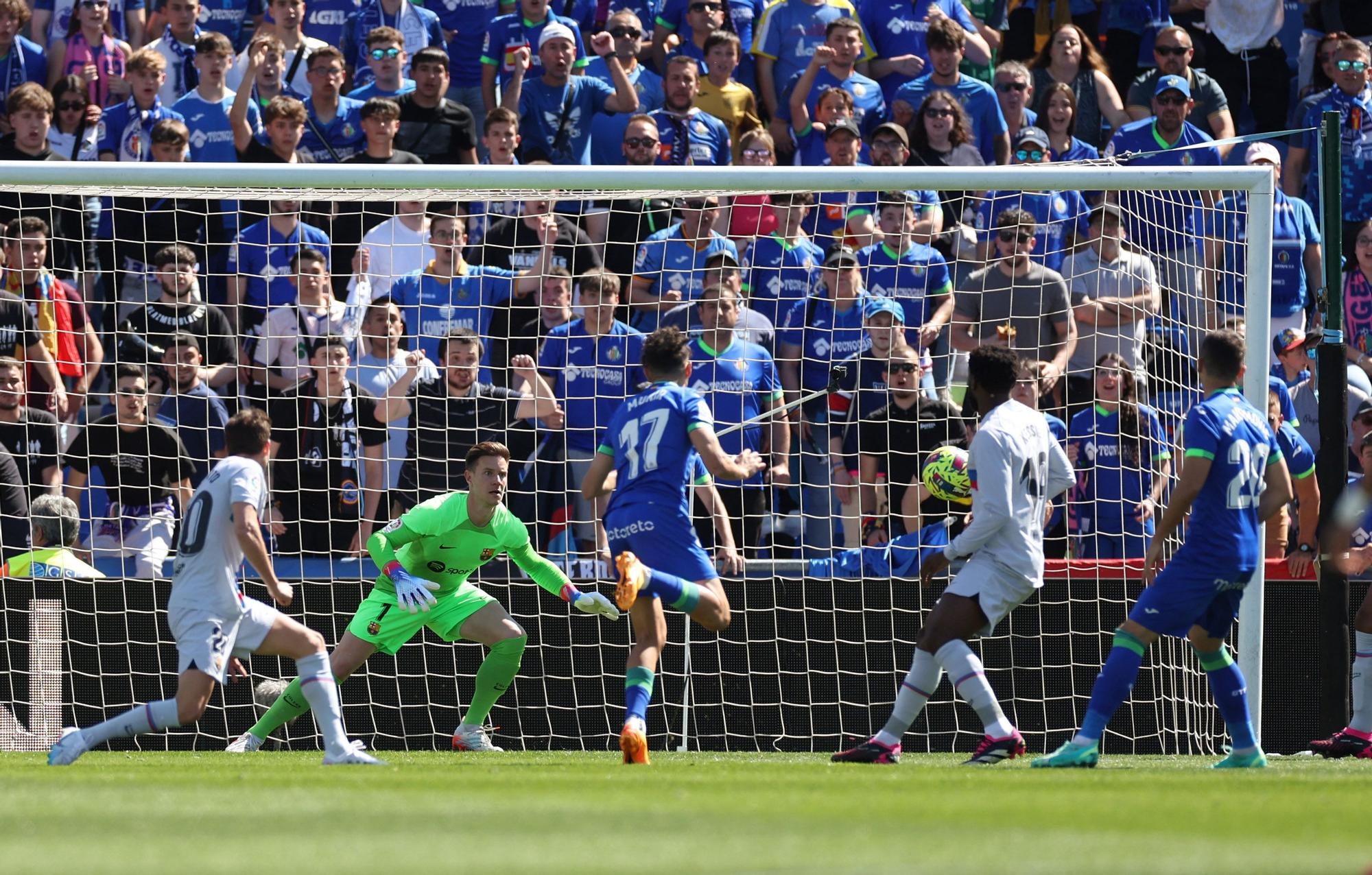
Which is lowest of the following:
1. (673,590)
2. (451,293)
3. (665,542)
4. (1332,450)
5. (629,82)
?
(673,590)

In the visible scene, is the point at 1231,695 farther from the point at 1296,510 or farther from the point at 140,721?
the point at 140,721

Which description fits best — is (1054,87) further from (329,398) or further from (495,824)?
(495,824)

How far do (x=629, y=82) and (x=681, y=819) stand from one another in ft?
34.7

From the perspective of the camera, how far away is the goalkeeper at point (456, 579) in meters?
11.0

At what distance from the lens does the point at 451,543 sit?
11164 mm

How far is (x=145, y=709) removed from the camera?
350 inches

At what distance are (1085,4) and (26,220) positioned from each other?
10.3 m

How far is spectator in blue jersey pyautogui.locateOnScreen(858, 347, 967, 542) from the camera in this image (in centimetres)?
1288

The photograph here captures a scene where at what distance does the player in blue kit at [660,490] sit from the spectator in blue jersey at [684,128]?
585cm

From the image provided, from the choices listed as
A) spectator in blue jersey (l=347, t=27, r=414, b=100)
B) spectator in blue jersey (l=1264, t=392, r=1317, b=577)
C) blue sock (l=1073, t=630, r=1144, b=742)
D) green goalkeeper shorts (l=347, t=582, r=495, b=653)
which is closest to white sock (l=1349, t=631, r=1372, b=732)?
spectator in blue jersey (l=1264, t=392, r=1317, b=577)

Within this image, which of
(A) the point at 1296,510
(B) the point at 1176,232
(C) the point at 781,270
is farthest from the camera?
(C) the point at 781,270

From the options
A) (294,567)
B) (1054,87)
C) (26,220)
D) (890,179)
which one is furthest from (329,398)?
(1054,87)

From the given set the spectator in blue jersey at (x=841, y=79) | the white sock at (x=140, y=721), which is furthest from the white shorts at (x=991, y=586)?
the spectator in blue jersey at (x=841, y=79)

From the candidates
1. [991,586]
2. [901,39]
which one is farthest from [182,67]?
[991,586]
